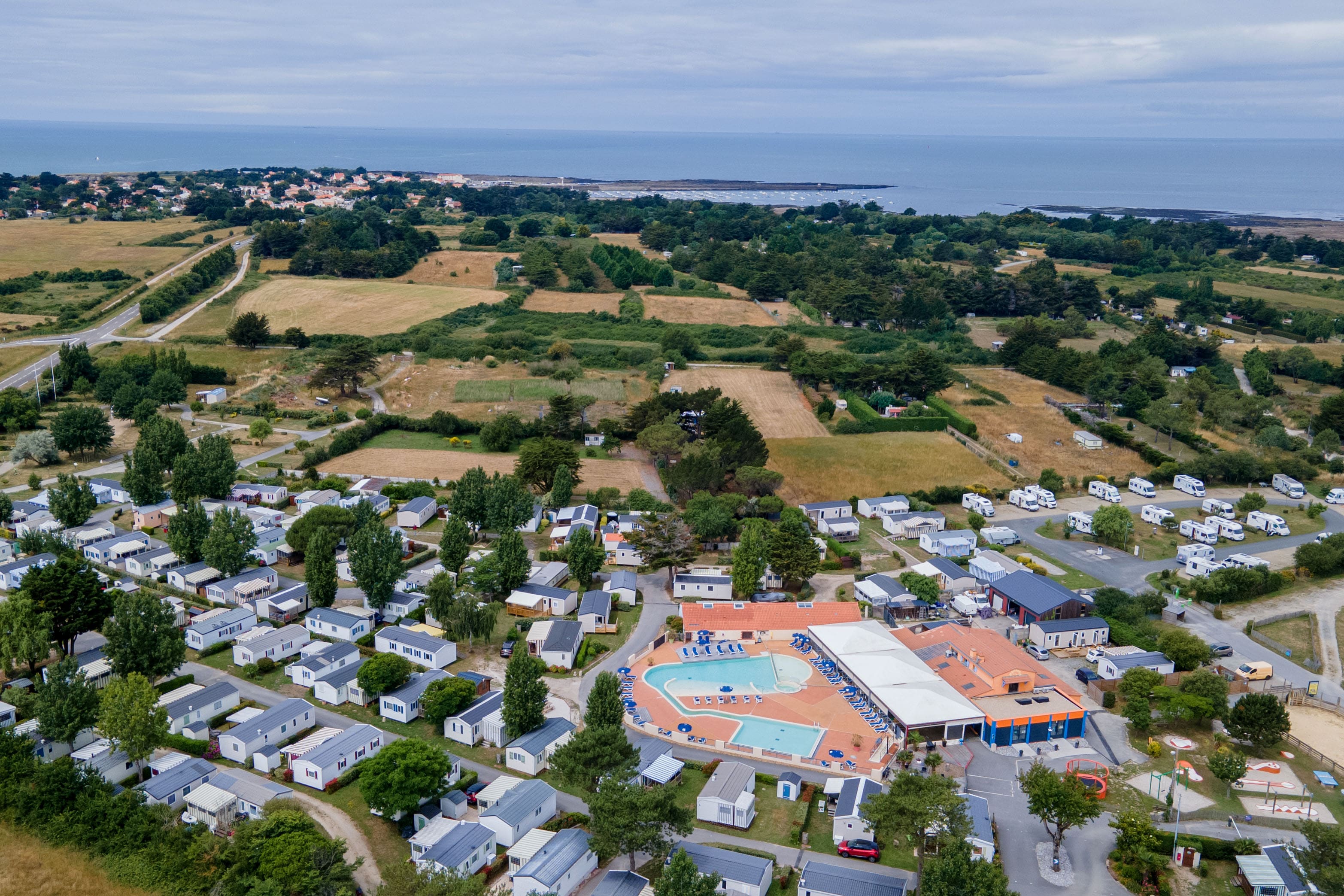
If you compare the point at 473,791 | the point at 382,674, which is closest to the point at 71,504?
the point at 382,674

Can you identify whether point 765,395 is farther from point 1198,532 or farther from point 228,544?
point 228,544

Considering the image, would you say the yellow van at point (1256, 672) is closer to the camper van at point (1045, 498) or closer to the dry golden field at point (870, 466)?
the camper van at point (1045, 498)

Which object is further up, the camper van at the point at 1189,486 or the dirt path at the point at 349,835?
the camper van at the point at 1189,486

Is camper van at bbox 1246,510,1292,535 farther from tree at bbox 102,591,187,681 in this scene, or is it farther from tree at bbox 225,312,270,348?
tree at bbox 225,312,270,348

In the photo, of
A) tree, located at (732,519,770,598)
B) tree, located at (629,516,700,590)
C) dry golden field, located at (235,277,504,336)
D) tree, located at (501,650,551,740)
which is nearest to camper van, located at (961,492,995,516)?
tree, located at (732,519,770,598)

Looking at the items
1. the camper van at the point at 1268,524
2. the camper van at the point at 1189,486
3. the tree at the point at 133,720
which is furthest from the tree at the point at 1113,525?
the tree at the point at 133,720

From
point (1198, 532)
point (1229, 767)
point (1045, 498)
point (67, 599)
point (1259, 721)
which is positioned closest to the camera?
point (1229, 767)
